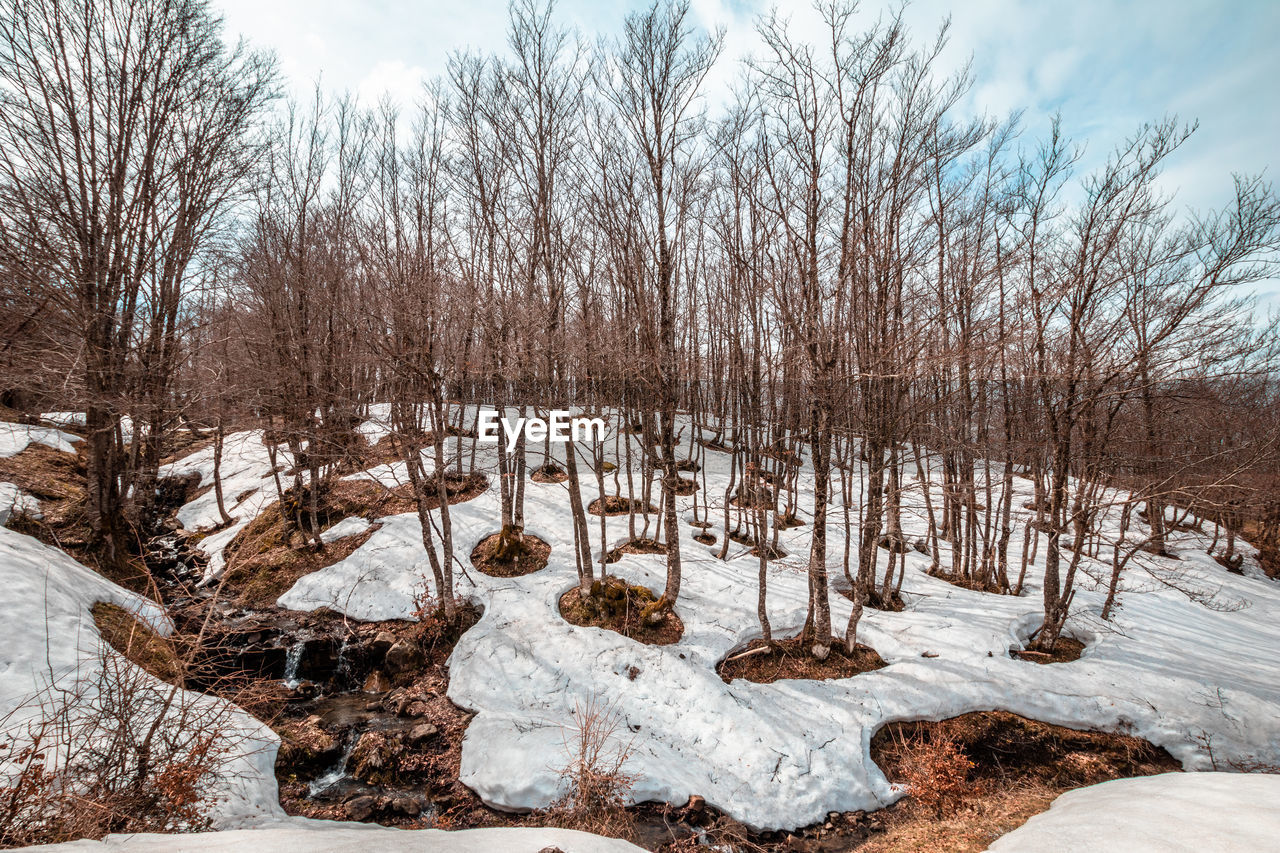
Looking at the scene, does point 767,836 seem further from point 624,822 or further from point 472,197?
point 472,197

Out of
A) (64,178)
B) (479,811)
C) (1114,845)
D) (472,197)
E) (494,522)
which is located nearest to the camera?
(1114,845)

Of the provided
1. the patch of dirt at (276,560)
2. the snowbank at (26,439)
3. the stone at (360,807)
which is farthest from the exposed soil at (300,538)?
the snowbank at (26,439)

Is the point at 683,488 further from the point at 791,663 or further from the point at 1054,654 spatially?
the point at 1054,654

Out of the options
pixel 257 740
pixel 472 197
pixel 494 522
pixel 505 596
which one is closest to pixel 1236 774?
pixel 505 596

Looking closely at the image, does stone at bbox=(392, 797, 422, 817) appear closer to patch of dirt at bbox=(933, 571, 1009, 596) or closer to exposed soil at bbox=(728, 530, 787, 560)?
exposed soil at bbox=(728, 530, 787, 560)

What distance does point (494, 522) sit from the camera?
40.1ft

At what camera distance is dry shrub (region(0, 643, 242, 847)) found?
139 inches

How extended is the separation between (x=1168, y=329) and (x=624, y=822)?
1032 cm

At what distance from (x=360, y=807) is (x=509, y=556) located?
5.48 m

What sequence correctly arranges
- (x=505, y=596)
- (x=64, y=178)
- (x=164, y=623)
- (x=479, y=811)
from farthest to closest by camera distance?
(x=505, y=596)
(x=64, y=178)
(x=164, y=623)
(x=479, y=811)

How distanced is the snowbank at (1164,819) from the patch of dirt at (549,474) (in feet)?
42.7

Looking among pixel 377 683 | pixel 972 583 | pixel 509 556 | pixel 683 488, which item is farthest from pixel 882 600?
pixel 377 683

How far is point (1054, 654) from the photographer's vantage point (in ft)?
26.5

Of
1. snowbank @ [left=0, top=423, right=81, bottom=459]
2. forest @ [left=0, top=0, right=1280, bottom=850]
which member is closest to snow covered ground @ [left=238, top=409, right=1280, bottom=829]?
forest @ [left=0, top=0, right=1280, bottom=850]
